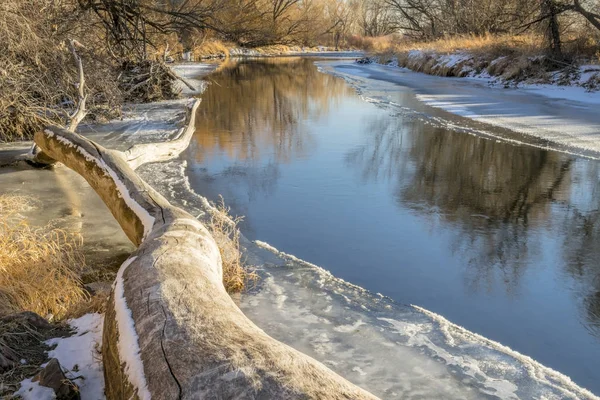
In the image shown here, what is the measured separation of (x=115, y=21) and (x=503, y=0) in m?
25.9

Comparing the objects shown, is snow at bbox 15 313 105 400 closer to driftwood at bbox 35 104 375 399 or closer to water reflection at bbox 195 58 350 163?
driftwood at bbox 35 104 375 399

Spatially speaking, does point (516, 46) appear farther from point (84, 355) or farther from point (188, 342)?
point (188, 342)

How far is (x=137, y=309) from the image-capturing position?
2641mm

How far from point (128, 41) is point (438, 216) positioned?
10.6 m

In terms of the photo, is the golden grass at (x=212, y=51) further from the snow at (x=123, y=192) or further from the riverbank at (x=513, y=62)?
the snow at (x=123, y=192)

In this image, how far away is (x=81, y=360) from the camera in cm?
306

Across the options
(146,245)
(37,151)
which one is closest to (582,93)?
(37,151)

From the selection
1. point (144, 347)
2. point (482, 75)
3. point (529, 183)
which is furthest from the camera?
point (482, 75)

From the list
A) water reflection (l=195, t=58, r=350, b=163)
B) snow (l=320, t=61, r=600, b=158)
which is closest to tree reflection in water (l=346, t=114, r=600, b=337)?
snow (l=320, t=61, r=600, b=158)

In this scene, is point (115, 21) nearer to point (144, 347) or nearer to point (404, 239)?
point (404, 239)

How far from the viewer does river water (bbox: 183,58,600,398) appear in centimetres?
421

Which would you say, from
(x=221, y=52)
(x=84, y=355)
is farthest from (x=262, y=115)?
(x=221, y=52)

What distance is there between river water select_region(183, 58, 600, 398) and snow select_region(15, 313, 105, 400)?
1582 millimetres

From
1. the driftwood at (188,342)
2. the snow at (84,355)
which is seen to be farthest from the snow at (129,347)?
the snow at (84,355)
